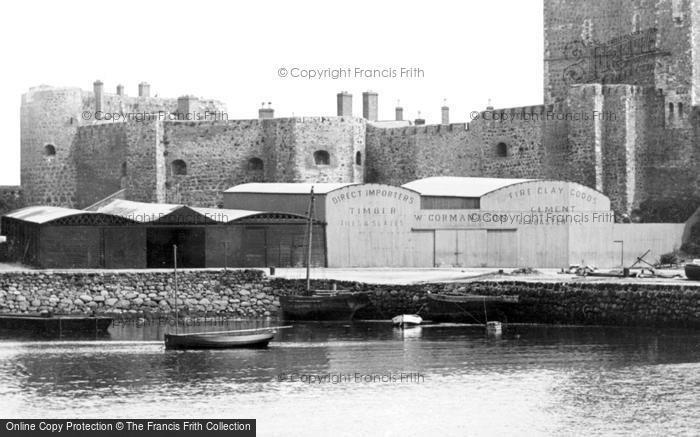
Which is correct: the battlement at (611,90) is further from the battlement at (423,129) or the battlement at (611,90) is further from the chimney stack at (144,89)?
the chimney stack at (144,89)

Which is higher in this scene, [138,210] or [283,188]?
[283,188]

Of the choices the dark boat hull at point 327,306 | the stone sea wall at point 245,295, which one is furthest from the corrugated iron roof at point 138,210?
the dark boat hull at point 327,306

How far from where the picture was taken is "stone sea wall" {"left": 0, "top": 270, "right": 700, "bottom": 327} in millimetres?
45406

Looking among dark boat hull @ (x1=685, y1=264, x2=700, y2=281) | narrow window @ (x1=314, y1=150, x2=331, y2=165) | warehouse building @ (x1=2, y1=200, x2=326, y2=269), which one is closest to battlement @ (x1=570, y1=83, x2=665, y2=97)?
warehouse building @ (x1=2, y1=200, x2=326, y2=269)

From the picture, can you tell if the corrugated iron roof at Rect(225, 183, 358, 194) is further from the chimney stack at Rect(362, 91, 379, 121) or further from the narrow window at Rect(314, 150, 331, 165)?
the chimney stack at Rect(362, 91, 379, 121)

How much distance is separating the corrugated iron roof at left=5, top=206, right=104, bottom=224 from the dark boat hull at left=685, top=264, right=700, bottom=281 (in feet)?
60.3

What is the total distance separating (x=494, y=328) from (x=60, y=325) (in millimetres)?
11389

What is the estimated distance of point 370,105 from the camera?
68250mm

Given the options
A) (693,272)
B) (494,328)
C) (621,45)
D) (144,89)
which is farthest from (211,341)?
(144,89)

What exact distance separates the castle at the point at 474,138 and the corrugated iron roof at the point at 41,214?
390cm

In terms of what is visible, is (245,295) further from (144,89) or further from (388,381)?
(144,89)

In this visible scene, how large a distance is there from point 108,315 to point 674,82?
67.5 feet

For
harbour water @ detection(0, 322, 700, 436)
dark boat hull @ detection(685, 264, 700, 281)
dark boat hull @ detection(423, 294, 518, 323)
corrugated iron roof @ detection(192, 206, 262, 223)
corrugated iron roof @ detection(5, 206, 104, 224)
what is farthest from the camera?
corrugated iron roof @ detection(192, 206, 262, 223)

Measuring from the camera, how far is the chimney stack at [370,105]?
223 feet
